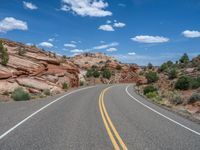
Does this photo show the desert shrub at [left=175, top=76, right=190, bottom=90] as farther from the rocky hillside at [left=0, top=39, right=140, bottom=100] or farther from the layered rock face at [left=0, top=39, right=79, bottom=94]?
the layered rock face at [left=0, top=39, right=79, bottom=94]

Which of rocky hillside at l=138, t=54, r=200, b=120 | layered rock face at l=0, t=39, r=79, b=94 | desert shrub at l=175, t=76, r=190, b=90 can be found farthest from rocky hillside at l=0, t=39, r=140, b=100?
desert shrub at l=175, t=76, r=190, b=90

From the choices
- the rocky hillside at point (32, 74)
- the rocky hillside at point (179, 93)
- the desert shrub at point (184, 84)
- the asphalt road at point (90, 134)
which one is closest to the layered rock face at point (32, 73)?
the rocky hillside at point (32, 74)

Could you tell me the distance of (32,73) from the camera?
111 ft

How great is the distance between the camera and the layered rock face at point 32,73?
29.5m

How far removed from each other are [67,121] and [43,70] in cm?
2682

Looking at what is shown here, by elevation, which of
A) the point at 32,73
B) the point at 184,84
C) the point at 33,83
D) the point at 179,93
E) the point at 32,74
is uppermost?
the point at 32,73

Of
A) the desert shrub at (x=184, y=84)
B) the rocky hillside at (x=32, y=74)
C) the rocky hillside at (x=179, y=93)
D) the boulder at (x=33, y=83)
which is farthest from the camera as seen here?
the desert shrub at (x=184, y=84)

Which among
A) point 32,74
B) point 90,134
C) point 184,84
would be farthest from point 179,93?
point 90,134

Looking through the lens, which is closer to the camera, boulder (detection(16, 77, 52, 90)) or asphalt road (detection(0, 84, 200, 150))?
asphalt road (detection(0, 84, 200, 150))

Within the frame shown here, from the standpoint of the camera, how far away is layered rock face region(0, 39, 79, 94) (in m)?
29.5

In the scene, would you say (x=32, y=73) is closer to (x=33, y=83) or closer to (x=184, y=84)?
(x=33, y=83)

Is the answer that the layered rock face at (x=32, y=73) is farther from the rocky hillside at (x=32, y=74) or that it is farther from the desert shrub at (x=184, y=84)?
the desert shrub at (x=184, y=84)

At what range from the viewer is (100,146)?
23.6 feet

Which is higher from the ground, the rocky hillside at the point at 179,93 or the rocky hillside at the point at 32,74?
the rocky hillside at the point at 32,74
